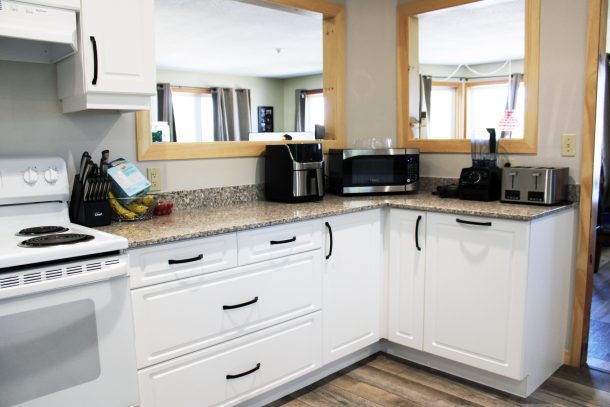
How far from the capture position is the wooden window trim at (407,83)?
2688 mm

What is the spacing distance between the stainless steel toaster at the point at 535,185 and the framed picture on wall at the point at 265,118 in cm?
768

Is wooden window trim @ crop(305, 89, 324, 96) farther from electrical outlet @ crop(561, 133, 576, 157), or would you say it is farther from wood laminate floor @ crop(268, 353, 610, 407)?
wood laminate floor @ crop(268, 353, 610, 407)

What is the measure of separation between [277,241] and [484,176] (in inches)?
45.5

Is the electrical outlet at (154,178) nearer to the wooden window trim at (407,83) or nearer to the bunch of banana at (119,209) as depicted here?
the bunch of banana at (119,209)

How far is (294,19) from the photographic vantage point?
4.99 metres

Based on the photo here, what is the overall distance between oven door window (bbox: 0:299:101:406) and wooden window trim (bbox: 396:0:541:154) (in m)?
2.22

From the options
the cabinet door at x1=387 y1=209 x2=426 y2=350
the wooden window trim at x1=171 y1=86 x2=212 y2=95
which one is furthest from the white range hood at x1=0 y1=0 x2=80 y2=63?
the wooden window trim at x1=171 y1=86 x2=212 y2=95

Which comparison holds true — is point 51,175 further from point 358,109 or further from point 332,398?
point 358,109

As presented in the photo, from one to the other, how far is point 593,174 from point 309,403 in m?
1.76

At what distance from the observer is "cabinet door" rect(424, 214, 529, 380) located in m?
2.33

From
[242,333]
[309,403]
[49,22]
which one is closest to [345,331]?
[309,403]

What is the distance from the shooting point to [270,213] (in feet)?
7.81

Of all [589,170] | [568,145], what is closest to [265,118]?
[568,145]

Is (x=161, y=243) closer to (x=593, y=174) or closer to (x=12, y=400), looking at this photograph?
(x=12, y=400)
